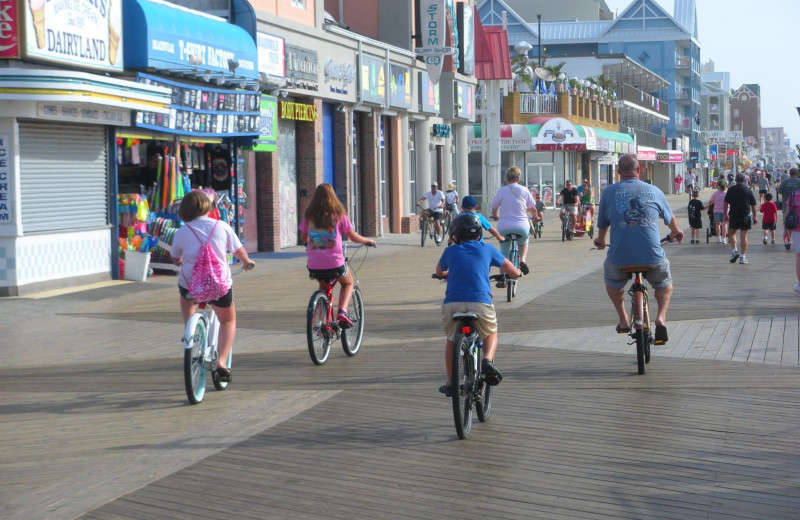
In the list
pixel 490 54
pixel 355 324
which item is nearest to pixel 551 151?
pixel 490 54

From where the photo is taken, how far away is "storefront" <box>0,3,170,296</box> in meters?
15.4

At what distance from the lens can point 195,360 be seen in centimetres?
836

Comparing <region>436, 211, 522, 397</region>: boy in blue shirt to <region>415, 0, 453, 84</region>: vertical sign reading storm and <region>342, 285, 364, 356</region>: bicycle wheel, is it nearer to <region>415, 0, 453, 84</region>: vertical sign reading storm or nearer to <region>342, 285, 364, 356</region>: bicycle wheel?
<region>342, 285, 364, 356</region>: bicycle wheel

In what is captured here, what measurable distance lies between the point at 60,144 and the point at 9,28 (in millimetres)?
2211

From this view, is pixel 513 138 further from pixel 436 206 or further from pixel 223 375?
pixel 223 375

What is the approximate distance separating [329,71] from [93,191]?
10.6 meters

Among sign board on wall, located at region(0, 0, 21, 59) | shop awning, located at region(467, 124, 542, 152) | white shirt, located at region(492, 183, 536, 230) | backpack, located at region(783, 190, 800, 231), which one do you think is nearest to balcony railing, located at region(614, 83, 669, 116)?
shop awning, located at region(467, 124, 542, 152)

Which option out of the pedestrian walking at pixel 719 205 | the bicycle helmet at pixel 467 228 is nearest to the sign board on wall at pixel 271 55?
the pedestrian walking at pixel 719 205

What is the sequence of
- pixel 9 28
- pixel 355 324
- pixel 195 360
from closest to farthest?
pixel 195 360 < pixel 355 324 < pixel 9 28

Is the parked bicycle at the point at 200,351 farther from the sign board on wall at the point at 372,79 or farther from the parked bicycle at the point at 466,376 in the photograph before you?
the sign board on wall at the point at 372,79

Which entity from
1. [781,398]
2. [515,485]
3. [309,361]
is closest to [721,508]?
[515,485]

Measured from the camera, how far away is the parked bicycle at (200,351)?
819 centimetres

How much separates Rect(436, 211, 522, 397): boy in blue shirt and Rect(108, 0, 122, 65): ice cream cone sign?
38.1ft

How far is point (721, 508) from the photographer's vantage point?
5.50 meters
